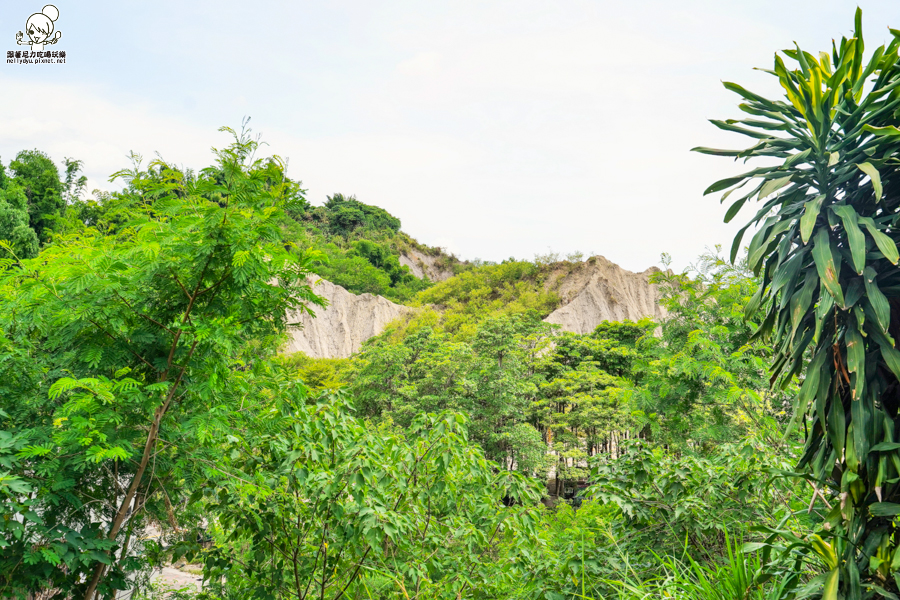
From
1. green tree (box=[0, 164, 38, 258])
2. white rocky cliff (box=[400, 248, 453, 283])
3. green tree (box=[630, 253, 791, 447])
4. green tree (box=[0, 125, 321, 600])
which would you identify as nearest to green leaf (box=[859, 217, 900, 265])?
green tree (box=[0, 125, 321, 600])

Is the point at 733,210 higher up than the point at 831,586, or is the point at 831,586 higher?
the point at 733,210

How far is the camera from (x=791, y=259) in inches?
93.8

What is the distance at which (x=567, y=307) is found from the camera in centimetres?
2362

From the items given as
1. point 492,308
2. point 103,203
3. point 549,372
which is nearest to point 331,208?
point 492,308

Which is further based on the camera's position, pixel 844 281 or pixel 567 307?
pixel 567 307

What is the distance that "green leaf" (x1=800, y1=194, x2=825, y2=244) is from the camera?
211 centimetres

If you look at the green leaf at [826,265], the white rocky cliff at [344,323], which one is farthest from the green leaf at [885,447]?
the white rocky cliff at [344,323]

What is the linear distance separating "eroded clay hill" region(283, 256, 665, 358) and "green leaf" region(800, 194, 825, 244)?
828 inches

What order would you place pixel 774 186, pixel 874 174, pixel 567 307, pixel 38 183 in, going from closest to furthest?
pixel 874 174
pixel 774 186
pixel 38 183
pixel 567 307

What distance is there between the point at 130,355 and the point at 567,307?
22298mm

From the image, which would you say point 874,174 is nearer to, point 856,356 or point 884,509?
Answer: point 856,356

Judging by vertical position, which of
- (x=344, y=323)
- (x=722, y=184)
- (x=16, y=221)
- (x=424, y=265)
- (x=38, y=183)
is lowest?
(x=722, y=184)

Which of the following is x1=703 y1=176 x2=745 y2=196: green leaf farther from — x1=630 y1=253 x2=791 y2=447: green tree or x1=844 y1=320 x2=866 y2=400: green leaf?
x1=630 y1=253 x2=791 y2=447: green tree

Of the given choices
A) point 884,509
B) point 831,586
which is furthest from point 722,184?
point 831,586
